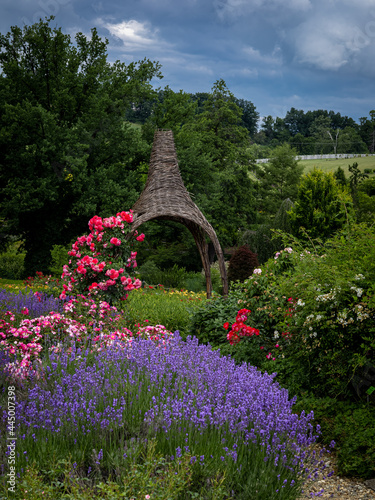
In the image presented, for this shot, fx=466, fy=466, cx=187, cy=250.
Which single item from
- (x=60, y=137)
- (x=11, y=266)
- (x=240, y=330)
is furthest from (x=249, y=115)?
(x=240, y=330)

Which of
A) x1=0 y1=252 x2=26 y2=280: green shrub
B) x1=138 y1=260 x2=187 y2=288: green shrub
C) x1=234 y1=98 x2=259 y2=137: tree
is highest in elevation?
x1=234 y1=98 x2=259 y2=137: tree

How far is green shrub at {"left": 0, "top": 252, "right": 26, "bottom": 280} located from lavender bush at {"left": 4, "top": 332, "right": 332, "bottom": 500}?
1600 cm

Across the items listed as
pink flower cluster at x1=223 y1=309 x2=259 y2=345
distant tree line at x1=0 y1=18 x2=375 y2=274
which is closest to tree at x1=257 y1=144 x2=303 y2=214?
distant tree line at x1=0 y1=18 x2=375 y2=274

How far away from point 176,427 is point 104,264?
4.24 metres

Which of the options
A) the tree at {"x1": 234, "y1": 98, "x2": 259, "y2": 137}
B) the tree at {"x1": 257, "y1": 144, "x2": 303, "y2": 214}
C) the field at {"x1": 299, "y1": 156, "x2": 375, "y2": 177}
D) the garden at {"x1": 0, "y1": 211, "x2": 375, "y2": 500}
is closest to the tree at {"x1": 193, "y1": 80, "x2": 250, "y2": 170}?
the tree at {"x1": 257, "y1": 144, "x2": 303, "y2": 214}

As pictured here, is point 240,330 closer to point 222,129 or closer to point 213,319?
point 213,319

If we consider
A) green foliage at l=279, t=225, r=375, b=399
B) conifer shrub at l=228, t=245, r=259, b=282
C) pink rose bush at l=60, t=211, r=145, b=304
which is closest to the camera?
green foliage at l=279, t=225, r=375, b=399

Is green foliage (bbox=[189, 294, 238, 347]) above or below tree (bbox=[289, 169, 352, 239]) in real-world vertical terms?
below

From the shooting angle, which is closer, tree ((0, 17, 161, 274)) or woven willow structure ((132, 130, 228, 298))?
woven willow structure ((132, 130, 228, 298))

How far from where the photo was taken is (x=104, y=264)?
22.5 feet

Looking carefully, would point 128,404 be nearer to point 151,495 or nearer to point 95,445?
point 95,445

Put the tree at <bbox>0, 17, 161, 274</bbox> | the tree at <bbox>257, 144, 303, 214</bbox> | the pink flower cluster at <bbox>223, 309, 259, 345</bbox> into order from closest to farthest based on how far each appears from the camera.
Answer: the pink flower cluster at <bbox>223, 309, 259, 345</bbox> → the tree at <bbox>0, 17, 161, 274</bbox> → the tree at <bbox>257, 144, 303, 214</bbox>

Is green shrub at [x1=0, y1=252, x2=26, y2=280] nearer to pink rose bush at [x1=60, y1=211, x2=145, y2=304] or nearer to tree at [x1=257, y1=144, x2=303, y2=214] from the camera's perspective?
pink rose bush at [x1=60, y1=211, x2=145, y2=304]

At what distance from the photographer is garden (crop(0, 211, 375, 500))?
253 cm
